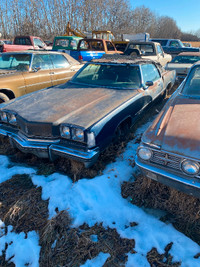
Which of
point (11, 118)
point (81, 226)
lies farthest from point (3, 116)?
point (81, 226)

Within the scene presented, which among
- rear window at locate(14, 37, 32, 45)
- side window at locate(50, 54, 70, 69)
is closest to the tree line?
rear window at locate(14, 37, 32, 45)

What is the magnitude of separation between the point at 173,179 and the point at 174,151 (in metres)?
0.32

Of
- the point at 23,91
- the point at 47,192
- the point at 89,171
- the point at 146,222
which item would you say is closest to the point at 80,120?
the point at 89,171

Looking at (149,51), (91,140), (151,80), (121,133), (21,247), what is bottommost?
(21,247)

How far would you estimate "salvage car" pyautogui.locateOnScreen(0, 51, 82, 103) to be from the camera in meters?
5.11

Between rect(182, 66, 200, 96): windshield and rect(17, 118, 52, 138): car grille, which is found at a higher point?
rect(182, 66, 200, 96): windshield

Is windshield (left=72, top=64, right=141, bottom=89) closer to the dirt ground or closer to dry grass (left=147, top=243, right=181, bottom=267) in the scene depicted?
the dirt ground

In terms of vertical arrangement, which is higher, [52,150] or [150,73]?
[150,73]

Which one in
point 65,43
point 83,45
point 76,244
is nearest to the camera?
point 76,244

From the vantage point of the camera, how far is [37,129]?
2928 mm

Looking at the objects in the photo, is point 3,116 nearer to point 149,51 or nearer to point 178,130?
point 178,130

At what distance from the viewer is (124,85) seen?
404 cm

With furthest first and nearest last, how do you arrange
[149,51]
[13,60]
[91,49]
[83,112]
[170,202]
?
[91,49] < [149,51] < [13,60] < [83,112] < [170,202]

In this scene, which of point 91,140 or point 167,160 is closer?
point 167,160
